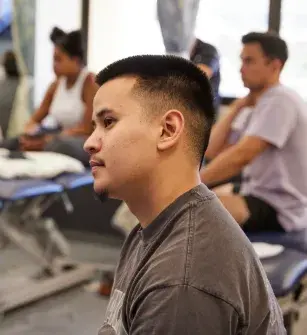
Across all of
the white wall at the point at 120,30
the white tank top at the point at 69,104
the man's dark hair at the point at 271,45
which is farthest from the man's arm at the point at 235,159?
the white wall at the point at 120,30

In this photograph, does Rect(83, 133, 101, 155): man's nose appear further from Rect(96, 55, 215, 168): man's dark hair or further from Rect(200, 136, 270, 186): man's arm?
Rect(200, 136, 270, 186): man's arm

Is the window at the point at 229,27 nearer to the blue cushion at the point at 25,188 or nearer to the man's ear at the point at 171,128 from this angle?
the blue cushion at the point at 25,188

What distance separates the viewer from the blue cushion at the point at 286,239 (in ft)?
7.19

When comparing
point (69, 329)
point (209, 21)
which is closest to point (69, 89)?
point (209, 21)

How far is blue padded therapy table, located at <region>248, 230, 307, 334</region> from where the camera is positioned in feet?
6.03

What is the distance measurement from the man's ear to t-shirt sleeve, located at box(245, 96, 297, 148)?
1.32 meters

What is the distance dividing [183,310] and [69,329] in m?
1.92

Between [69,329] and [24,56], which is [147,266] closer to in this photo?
[69,329]

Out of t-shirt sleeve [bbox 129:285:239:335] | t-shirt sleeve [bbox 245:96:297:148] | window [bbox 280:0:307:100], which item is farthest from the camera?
window [bbox 280:0:307:100]

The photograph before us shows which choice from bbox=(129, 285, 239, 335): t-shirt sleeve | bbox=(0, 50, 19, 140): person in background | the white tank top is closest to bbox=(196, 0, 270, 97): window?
the white tank top

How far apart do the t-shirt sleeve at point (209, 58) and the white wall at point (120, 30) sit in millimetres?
1135

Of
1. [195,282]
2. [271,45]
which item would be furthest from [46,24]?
[195,282]

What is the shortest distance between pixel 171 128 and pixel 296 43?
2.80m

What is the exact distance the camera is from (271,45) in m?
2.32
